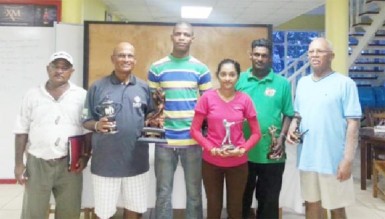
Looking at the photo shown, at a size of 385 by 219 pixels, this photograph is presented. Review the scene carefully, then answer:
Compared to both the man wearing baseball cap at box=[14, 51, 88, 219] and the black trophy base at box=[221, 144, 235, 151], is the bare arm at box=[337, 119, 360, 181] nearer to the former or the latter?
the black trophy base at box=[221, 144, 235, 151]

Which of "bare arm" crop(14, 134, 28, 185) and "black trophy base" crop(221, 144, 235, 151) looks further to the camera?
"bare arm" crop(14, 134, 28, 185)

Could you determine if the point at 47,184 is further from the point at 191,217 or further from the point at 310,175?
the point at 310,175

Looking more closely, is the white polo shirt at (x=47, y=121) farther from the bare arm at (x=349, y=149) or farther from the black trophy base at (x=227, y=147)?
the bare arm at (x=349, y=149)

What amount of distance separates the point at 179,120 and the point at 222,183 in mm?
480

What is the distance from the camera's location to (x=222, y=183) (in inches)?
93.5

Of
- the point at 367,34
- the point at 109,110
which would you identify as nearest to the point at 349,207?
the point at 109,110

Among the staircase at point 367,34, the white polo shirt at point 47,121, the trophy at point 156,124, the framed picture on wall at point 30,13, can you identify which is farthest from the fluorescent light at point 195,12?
the white polo shirt at point 47,121

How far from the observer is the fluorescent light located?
8.25 m

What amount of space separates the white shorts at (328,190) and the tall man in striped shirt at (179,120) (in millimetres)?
696

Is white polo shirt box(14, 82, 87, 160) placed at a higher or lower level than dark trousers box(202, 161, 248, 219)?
higher

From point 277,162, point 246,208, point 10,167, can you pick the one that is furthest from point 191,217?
point 10,167

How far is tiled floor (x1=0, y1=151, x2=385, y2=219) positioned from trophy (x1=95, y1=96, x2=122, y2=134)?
5.07ft

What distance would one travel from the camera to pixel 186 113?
2402 mm

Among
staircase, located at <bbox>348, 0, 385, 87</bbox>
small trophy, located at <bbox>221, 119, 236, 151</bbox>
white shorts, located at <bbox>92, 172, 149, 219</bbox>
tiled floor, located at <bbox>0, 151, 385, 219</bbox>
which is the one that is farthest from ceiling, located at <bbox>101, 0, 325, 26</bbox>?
white shorts, located at <bbox>92, 172, 149, 219</bbox>
